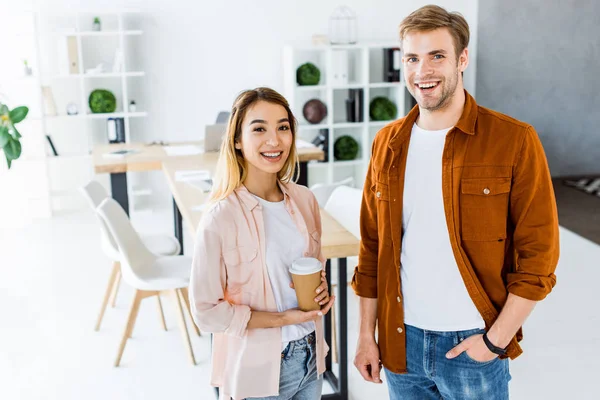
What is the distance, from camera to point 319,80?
6.92 metres

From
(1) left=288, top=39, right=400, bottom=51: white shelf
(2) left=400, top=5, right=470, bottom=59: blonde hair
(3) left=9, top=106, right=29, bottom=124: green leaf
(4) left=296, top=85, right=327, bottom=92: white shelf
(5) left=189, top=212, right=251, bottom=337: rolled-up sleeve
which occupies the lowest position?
(5) left=189, top=212, right=251, bottom=337: rolled-up sleeve

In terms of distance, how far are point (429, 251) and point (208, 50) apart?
5.72 m

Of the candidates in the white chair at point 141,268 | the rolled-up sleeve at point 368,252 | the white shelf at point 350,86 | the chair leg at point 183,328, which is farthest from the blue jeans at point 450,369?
the white shelf at point 350,86

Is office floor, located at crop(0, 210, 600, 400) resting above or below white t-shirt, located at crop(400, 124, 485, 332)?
below

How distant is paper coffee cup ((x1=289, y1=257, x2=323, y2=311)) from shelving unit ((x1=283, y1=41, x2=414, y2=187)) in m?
5.19

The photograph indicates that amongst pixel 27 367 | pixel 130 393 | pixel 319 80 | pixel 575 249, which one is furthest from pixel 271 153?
pixel 319 80

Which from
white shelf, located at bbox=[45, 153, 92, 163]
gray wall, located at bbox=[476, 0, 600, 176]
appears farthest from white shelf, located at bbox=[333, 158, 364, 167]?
white shelf, located at bbox=[45, 153, 92, 163]

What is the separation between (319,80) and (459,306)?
5583 millimetres

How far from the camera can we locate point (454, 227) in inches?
59.2

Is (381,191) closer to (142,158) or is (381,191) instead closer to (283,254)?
(283,254)

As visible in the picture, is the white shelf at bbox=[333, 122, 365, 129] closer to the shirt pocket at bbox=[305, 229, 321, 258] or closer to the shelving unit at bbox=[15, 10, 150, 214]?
the shelving unit at bbox=[15, 10, 150, 214]

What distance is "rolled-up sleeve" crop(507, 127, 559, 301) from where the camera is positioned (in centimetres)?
146

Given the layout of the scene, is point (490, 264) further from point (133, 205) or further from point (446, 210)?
point (133, 205)

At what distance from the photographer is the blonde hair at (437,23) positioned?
1482mm
